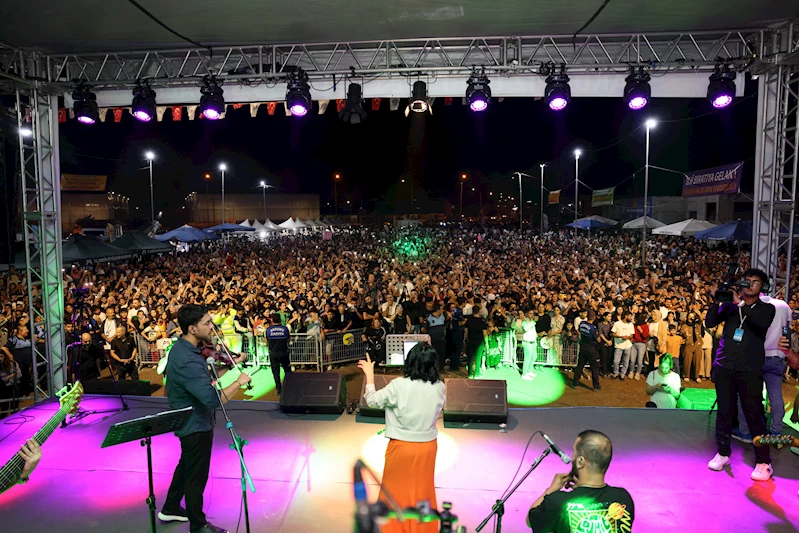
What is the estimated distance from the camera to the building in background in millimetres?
63875

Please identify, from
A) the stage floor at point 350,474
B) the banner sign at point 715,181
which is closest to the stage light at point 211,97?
the stage floor at point 350,474

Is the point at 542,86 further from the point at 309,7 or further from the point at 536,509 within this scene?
the point at 536,509

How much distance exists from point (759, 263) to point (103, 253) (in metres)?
16.8

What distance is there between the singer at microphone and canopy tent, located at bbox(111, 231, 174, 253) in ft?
52.5

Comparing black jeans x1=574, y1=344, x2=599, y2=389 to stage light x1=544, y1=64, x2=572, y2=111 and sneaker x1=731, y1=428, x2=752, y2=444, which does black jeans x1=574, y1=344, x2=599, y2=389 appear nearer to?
sneaker x1=731, y1=428, x2=752, y2=444

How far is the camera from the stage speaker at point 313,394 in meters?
6.20

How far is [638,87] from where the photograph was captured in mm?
6547

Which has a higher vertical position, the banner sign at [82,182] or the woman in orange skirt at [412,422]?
the banner sign at [82,182]

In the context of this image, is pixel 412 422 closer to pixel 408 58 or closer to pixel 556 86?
pixel 556 86

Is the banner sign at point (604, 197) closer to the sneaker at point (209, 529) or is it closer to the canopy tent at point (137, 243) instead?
the canopy tent at point (137, 243)

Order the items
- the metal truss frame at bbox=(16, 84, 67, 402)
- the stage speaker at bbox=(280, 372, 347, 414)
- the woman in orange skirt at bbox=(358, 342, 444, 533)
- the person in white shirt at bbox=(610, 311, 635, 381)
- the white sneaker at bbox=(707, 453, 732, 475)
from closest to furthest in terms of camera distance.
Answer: the woman in orange skirt at bbox=(358, 342, 444, 533), the white sneaker at bbox=(707, 453, 732, 475), the stage speaker at bbox=(280, 372, 347, 414), the metal truss frame at bbox=(16, 84, 67, 402), the person in white shirt at bbox=(610, 311, 635, 381)

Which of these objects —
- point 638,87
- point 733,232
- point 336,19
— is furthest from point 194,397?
point 733,232

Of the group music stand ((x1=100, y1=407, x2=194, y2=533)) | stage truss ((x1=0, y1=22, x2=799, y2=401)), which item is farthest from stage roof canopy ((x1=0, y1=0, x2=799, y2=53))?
music stand ((x1=100, y1=407, x2=194, y2=533))

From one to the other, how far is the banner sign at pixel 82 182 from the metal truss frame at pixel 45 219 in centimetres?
2015
